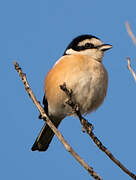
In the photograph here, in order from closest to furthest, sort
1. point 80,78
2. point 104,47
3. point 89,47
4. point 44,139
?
1. point 80,78
2. point 104,47
3. point 89,47
4. point 44,139

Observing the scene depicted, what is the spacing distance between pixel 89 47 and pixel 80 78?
2.75 ft

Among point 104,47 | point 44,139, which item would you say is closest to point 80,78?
point 104,47

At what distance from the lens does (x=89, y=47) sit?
5691 millimetres

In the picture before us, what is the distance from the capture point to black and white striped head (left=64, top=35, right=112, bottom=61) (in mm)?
5617

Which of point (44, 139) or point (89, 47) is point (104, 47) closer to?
point (89, 47)

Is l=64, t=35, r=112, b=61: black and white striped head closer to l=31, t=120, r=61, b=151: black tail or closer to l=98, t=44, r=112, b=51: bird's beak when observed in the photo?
l=98, t=44, r=112, b=51: bird's beak

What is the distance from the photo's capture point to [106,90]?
5367 mm

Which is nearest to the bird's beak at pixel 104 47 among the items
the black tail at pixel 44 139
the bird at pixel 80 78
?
the bird at pixel 80 78

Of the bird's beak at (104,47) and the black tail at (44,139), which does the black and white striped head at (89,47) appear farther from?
the black tail at (44,139)

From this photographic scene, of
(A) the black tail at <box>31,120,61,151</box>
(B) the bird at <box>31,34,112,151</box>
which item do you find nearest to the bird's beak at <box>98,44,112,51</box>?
(B) the bird at <box>31,34,112,151</box>

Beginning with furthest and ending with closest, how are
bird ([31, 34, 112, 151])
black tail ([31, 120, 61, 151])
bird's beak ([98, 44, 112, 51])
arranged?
black tail ([31, 120, 61, 151]), bird's beak ([98, 44, 112, 51]), bird ([31, 34, 112, 151])

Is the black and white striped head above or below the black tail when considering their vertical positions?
above

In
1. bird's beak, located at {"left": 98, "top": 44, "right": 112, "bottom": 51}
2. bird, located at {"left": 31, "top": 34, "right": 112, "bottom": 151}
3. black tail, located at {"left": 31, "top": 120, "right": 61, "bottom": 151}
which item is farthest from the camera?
black tail, located at {"left": 31, "top": 120, "right": 61, "bottom": 151}

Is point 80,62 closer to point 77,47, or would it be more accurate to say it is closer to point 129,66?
point 77,47
